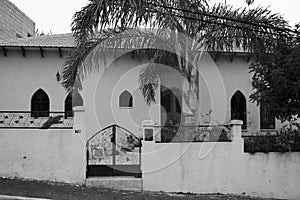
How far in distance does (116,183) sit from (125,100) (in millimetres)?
6071

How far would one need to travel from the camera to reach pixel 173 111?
1623 cm

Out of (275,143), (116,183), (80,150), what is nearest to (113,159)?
(116,183)

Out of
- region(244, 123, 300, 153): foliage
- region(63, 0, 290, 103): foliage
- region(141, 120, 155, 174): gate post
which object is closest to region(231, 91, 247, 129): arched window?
region(63, 0, 290, 103): foliage

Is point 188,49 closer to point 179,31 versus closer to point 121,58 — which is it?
point 179,31

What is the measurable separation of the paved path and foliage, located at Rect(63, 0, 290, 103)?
2864 millimetres

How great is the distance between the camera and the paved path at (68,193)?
8875mm

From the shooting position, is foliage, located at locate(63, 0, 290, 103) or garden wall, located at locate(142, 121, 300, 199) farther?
garden wall, located at locate(142, 121, 300, 199)

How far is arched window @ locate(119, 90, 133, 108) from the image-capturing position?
15773 mm

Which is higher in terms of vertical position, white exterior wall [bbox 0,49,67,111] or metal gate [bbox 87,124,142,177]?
white exterior wall [bbox 0,49,67,111]

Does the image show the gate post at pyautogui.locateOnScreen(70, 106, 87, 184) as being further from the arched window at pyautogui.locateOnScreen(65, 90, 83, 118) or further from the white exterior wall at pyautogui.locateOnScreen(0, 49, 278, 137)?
the arched window at pyautogui.locateOnScreen(65, 90, 83, 118)

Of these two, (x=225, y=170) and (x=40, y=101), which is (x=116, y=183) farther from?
(x=40, y=101)

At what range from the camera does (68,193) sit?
9.18m

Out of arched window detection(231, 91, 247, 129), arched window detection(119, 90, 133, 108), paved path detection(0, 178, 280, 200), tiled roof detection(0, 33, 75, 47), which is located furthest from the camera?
arched window detection(231, 91, 247, 129)

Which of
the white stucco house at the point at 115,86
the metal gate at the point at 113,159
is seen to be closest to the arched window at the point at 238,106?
the white stucco house at the point at 115,86
